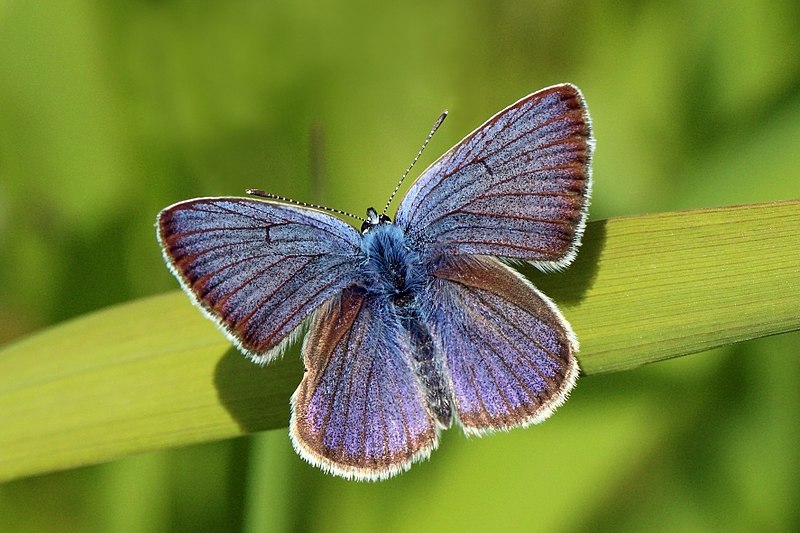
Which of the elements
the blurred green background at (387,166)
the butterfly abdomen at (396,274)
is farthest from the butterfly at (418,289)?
the blurred green background at (387,166)

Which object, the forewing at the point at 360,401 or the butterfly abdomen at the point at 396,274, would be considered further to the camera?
the butterfly abdomen at the point at 396,274

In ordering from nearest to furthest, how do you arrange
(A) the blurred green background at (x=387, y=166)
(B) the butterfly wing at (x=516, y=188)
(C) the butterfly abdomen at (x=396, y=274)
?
(B) the butterfly wing at (x=516, y=188)
(C) the butterfly abdomen at (x=396, y=274)
(A) the blurred green background at (x=387, y=166)

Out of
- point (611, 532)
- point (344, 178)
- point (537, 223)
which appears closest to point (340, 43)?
point (344, 178)

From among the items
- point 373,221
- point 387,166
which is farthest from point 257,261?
point 387,166

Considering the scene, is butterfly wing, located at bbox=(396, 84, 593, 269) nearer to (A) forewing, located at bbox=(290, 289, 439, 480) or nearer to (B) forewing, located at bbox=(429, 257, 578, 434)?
(B) forewing, located at bbox=(429, 257, 578, 434)

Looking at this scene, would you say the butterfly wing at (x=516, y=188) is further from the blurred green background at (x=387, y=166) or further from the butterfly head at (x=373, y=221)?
the blurred green background at (x=387, y=166)

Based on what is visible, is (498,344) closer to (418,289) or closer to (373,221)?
(418,289)

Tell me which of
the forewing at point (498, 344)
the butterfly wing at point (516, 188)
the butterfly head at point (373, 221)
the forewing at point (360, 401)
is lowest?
the forewing at point (360, 401)
